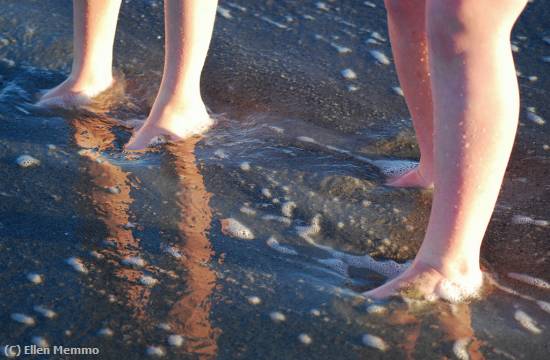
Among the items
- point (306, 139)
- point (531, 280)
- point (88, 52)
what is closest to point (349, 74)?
point (306, 139)

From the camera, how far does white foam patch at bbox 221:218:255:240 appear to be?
2.23 metres

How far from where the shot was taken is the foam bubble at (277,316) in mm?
1908

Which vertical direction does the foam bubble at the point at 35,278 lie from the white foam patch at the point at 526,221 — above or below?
below

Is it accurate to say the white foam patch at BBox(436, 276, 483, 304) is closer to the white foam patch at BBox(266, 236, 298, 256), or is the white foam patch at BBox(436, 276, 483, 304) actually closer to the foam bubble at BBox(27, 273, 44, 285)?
the white foam patch at BBox(266, 236, 298, 256)

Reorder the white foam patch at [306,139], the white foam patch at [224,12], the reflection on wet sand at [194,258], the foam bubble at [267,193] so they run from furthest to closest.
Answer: the white foam patch at [224,12] < the white foam patch at [306,139] < the foam bubble at [267,193] < the reflection on wet sand at [194,258]

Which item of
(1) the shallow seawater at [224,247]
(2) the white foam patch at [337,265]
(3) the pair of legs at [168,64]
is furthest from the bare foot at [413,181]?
(3) the pair of legs at [168,64]

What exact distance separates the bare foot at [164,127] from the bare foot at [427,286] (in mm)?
958

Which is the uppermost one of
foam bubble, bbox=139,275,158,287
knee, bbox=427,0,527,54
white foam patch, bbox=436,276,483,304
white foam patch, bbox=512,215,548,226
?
knee, bbox=427,0,527,54

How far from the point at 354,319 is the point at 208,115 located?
1183mm

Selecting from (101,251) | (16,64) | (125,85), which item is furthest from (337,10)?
(101,251)

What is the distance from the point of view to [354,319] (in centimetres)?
192

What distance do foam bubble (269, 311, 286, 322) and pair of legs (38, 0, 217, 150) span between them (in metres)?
0.91

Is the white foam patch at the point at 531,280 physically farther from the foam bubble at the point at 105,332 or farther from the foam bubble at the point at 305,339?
the foam bubble at the point at 105,332

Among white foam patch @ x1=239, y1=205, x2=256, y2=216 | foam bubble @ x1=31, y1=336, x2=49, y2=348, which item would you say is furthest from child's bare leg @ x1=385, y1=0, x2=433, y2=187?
foam bubble @ x1=31, y1=336, x2=49, y2=348
